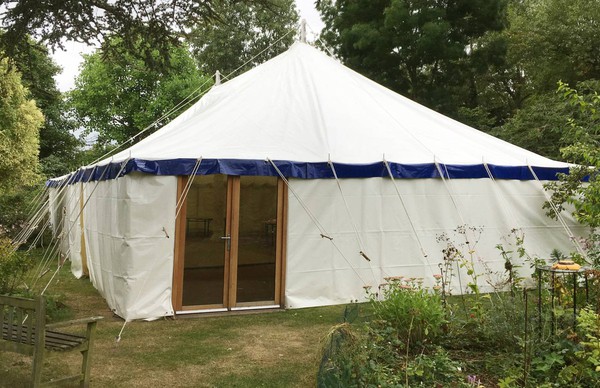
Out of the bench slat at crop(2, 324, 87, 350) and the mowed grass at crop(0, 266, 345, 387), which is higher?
the bench slat at crop(2, 324, 87, 350)

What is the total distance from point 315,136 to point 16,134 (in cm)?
1212

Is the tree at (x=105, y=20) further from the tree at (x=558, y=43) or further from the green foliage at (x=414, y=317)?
the tree at (x=558, y=43)

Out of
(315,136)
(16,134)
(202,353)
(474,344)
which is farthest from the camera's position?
(16,134)

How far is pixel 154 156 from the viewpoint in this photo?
20.8 feet

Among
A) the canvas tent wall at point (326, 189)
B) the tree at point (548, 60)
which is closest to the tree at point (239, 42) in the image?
the tree at point (548, 60)

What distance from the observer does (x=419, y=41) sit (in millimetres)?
16719

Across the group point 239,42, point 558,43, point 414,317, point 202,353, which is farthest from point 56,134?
point 414,317

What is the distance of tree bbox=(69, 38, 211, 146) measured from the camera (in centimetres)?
2212

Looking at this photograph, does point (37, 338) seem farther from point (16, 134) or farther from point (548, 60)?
point (548, 60)

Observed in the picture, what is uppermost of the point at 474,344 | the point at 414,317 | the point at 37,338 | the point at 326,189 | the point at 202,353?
the point at 326,189

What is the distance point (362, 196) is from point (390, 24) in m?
11.4

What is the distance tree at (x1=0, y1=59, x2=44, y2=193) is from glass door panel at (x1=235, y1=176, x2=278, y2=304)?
10607 millimetres

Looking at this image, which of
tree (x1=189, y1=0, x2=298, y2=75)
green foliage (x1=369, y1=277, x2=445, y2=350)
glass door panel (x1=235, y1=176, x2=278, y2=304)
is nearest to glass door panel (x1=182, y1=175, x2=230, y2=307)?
glass door panel (x1=235, y1=176, x2=278, y2=304)

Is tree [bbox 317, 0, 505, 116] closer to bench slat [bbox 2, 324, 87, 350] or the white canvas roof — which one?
the white canvas roof
